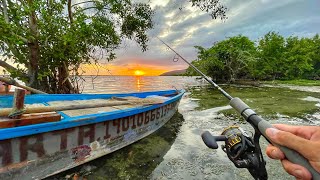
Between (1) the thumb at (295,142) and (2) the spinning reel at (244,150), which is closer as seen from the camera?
(1) the thumb at (295,142)

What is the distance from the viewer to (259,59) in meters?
53.9

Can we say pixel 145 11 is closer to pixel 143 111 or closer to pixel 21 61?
pixel 21 61

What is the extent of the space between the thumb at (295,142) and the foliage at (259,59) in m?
48.6

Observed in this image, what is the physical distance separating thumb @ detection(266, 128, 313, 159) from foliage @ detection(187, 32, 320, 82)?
48597 mm

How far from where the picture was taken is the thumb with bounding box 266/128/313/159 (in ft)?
3.49

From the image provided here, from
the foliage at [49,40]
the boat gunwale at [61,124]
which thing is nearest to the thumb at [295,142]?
the boat gunwale at [61,124]

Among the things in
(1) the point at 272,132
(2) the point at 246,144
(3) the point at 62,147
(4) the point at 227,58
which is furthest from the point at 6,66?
(4) the point at 227,58

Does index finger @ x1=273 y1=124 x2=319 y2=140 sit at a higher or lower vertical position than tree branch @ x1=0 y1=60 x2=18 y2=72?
lower

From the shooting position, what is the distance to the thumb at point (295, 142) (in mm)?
1063

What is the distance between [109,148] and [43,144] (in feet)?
6.16

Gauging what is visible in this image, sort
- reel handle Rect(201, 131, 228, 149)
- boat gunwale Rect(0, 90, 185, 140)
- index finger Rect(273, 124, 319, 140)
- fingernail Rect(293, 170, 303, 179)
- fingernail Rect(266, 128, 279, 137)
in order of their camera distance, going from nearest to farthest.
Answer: fingernail Rect(293, 170, 303, 179) < fingernail Rect(266, 128, 279, 137) < index finger Rect(273, 124, 319, 140) < reel handle Rect(201, 131, 228, 149) < boat gunwale Rect(0, 90, 185, 140)

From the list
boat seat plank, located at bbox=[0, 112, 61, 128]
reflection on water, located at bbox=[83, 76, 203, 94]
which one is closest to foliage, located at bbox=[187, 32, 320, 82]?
reflection on water, located at bbox=[83, 76, 203, 94]

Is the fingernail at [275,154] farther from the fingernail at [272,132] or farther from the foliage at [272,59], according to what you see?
the foliage at [272,59]

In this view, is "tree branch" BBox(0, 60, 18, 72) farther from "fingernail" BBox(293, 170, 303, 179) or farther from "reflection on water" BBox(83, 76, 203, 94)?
"fingernail" BBox(293, 170, 303, 179)
